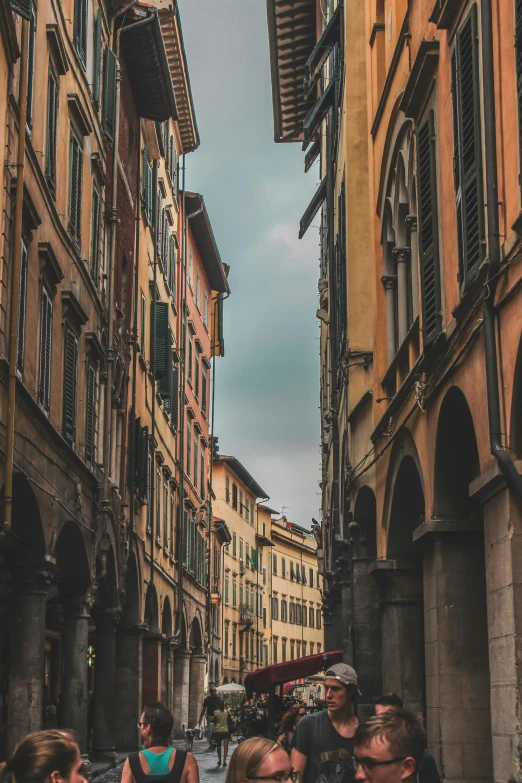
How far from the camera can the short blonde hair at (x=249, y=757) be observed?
3.88 m

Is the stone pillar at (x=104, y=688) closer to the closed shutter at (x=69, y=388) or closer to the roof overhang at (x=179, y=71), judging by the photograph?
the closed shutter at (x=69, y=388)

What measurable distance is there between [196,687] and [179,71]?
2136 cm

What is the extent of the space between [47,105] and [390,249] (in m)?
5.24

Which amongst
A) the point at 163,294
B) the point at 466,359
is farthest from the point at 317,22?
the point at 466,359

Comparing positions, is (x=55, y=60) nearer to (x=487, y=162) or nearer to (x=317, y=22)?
(x=487, y=162)

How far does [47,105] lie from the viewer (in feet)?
60.7

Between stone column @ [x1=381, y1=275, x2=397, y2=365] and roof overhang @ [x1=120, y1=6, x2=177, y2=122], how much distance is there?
12881mm

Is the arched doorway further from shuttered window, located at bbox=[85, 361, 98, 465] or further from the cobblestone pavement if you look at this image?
shuttered window, located at bbox=[85, 361, 98, 465]

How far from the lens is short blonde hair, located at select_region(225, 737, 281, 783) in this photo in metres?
3.88

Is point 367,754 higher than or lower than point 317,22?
lower

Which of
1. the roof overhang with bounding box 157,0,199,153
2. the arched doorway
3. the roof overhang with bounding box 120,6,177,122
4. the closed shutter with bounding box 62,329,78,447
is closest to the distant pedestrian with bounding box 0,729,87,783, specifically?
the arched doorway

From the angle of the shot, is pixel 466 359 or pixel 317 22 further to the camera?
pixel 317 22

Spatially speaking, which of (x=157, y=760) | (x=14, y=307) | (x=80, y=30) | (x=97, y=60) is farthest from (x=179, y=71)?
(x=157, y=760)

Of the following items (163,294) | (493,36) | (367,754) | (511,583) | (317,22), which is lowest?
(367,754)
